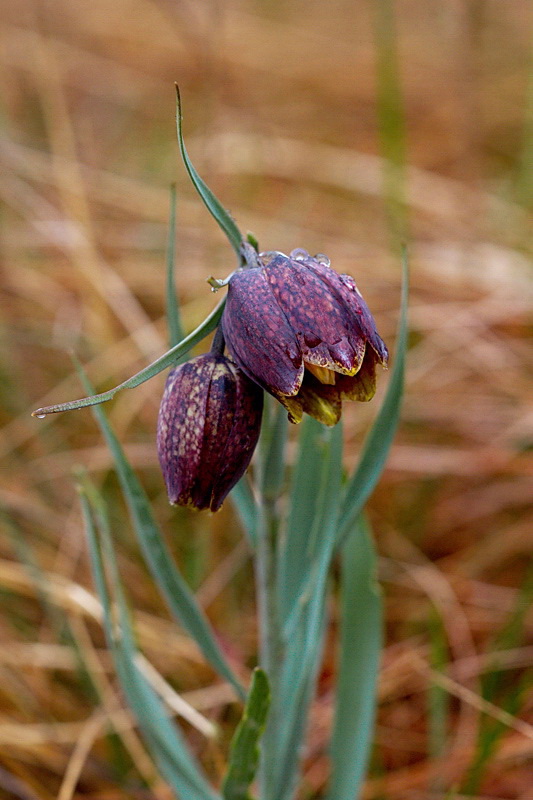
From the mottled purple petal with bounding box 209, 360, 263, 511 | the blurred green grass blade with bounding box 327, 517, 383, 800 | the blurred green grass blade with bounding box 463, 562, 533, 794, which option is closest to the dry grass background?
the blurred green grass blade with bounding box 463, 562, 533, 794

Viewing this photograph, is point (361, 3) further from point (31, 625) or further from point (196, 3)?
point (31, 625)

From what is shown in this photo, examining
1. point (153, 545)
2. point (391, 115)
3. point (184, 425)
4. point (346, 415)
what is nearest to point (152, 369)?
point (184, 425)

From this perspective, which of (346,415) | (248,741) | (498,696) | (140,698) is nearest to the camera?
(248,741)

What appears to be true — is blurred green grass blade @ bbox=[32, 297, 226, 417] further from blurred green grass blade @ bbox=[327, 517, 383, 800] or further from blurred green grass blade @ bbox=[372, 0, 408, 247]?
blurred green grass blade @ bbox=[372, 0, 408, 247]

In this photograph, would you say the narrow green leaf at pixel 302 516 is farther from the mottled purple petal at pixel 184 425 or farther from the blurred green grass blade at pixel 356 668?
the mottled purple petal at pixel 184 425

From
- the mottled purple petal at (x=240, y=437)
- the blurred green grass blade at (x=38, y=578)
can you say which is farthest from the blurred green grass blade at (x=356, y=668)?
the blurred green grass blade at (x=38, y=578)

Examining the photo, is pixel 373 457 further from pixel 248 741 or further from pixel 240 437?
pixel 248 741
